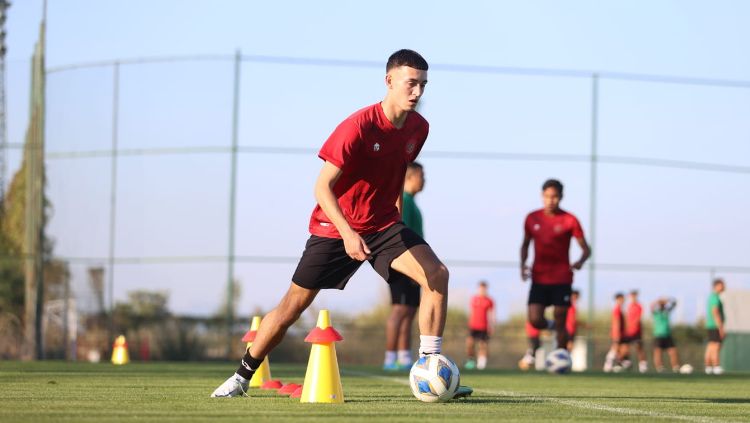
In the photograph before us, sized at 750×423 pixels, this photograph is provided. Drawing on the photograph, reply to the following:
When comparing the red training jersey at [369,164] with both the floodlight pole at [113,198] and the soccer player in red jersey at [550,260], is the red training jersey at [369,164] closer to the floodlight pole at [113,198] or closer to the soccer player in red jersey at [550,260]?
the soccer player in red jersey at [550,260]

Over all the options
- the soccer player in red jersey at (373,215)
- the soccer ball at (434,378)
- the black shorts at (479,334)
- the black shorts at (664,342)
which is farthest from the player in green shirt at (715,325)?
the soccer ball at (434,378)

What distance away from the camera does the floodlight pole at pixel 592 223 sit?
21953mm

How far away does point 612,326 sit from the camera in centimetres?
2439

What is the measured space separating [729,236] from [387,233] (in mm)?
17493

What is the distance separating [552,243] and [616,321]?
1042cm

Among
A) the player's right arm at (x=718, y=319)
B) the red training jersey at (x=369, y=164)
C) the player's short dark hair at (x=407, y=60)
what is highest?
the player's short dark hair at (x=407, y=60)

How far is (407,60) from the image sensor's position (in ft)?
23.0

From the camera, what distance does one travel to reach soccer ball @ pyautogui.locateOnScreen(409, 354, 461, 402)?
22.8ft

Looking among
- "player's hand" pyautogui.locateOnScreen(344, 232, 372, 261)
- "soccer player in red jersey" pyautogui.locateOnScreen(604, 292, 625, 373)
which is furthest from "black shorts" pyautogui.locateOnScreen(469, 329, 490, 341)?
"player's hand" pyautogui.locateOnScreen(344, 232, 372, 261)

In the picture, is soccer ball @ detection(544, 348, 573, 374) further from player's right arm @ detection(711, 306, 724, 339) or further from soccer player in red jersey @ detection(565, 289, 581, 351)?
soccer player in red jersey @ detection(565, 289, 581, 351)

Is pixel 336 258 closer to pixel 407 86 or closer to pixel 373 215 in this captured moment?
pixel 373 215

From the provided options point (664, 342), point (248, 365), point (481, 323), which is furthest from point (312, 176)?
point (248, 365)

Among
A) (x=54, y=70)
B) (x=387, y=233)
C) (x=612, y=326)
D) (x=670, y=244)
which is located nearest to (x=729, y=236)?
(x=670, y=244)

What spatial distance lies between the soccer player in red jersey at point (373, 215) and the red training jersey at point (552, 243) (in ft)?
22.0
